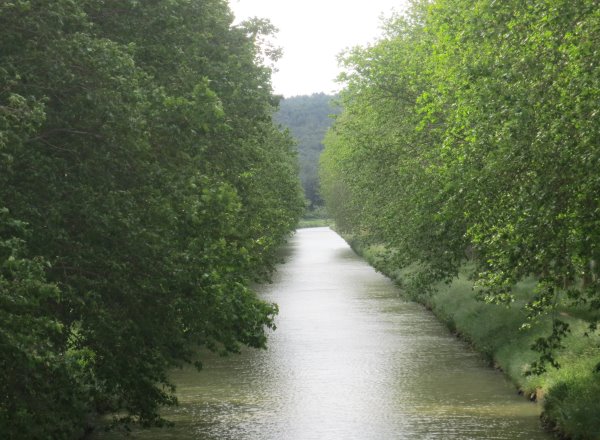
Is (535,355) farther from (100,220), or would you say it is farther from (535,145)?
(100,220)

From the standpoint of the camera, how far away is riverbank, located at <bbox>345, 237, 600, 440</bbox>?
17547 millimetres

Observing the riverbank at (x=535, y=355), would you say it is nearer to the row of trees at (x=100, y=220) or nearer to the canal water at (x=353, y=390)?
the canal water at (x=353, y=390)

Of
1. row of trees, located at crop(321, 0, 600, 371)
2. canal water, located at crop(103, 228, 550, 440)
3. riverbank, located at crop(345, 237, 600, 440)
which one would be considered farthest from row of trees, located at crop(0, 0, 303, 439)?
riverbank, located at crop(345, 237, 600, 440)

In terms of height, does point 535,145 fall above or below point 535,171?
above

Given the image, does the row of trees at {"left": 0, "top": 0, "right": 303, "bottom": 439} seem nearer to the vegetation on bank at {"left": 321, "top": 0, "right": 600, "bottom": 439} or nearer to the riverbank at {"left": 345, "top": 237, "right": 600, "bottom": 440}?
the vegetation on bank at {"left": 321, "top": 0, "right": 600, "bottom": 439}

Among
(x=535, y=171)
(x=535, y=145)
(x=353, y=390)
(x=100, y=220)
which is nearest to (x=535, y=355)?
(x=353, y=390)

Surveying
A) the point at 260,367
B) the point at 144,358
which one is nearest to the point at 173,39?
the point at 144,358

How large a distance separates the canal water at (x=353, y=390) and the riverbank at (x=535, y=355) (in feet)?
1.47

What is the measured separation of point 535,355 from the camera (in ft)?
76.3

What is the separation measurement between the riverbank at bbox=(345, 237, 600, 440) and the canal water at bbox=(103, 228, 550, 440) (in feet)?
1.47

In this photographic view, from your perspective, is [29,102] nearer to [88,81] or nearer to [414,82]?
[88,81]

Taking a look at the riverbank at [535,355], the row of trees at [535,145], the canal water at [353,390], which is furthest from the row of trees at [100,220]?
the riverbank at [535,355]

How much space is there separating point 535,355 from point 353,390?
4.92 metres

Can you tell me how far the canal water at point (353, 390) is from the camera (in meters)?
19.1
